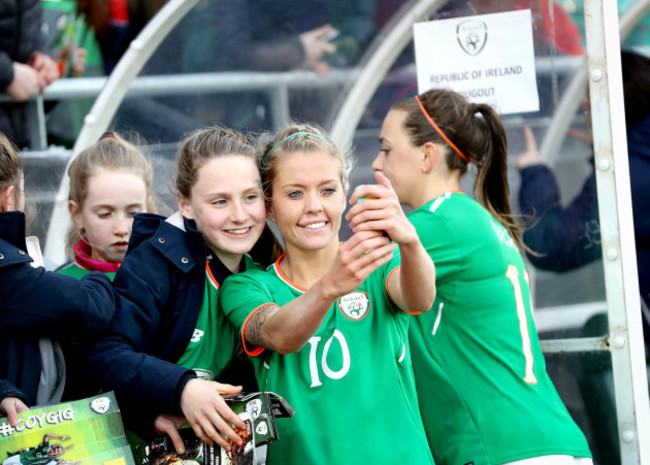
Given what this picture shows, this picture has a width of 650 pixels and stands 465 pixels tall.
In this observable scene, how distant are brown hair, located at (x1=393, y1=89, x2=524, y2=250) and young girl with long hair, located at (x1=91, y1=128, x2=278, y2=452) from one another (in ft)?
2.82

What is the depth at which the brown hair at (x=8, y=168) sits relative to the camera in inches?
84.7

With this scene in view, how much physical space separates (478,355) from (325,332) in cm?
70

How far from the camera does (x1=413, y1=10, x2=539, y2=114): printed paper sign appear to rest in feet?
11.2

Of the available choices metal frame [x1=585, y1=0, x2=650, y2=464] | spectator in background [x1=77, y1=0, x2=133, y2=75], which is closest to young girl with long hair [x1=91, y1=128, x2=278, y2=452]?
metal frame [x1=585, y1=0, x2=650, y2=464]

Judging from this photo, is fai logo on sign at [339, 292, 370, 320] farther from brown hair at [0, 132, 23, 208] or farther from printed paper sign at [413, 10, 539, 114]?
printed paper sign at [413, 10, 539, 114]

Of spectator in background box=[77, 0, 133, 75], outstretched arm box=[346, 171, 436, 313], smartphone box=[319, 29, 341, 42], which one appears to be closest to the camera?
outstretched arm box=[346, 171, 436, 313]

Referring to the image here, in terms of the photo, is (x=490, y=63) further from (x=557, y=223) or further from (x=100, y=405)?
(x=100, y=405)

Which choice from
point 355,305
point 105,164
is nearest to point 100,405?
point 355,305

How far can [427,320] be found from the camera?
2727 mm

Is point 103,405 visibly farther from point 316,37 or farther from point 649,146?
point 649,146

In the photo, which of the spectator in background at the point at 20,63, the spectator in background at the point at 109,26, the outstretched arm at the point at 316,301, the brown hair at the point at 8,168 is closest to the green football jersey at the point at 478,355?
the outstretched arm at the point at 316,301

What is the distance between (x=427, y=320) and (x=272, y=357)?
0.73 metres

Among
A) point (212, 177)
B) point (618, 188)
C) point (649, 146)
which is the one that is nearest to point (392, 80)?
point (618, 188)

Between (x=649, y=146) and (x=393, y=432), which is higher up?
(x=649, y=146)
